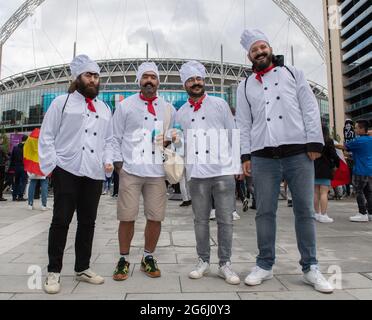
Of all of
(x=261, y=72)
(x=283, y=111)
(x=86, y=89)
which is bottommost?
(x=283, y=111)

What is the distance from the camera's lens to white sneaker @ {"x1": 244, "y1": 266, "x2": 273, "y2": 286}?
109 inches

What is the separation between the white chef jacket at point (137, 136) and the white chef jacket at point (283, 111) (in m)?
0.88

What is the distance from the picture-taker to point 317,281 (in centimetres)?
263

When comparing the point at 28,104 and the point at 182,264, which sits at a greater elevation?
the point at 28,104

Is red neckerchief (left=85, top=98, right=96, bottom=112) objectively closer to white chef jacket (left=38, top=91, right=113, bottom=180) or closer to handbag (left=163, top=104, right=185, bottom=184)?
white chef jacket (left=38, top=91, right=113, bottom=180)

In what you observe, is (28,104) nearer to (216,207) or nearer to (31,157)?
(31,157)

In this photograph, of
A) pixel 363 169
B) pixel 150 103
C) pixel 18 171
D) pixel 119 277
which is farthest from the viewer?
pixel 18 171

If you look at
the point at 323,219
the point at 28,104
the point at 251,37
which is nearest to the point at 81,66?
the point at 251,37

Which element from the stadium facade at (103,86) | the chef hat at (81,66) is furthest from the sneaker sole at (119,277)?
the stadium facade at (103,86)

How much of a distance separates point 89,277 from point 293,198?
1.90 metres

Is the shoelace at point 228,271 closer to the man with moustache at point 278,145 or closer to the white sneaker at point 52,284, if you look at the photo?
the man with moustache at point 278,145

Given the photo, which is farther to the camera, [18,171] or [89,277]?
[18,171]

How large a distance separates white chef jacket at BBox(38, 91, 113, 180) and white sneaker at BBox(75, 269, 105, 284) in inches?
32.5

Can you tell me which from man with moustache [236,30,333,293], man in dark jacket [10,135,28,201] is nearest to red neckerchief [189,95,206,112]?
man with moustache [236,30,333,293]
